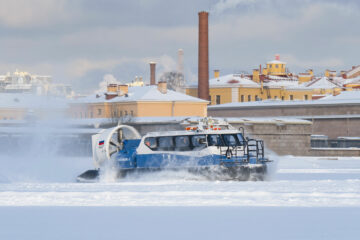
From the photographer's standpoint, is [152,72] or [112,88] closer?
A: [112,88]

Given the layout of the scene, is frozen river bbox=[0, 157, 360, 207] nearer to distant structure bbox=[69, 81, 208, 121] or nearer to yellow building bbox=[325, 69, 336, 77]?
distant structure bbox=[69, 81, 208, 121]

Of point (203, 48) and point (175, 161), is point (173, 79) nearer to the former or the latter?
point (203, 48)

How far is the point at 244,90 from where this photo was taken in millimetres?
78750

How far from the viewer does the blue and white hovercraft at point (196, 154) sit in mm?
18500

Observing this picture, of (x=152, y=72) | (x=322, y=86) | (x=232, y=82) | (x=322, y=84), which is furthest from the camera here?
(x=322, y=84)

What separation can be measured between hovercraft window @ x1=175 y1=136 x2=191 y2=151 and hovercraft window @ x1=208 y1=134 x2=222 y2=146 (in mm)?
664

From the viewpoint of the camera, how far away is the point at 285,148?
120ft

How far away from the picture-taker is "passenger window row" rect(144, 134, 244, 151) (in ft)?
63.2

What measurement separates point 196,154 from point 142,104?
134 feet

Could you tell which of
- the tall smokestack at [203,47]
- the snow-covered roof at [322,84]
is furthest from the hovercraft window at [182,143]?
the snow-covered roof at [322,84]

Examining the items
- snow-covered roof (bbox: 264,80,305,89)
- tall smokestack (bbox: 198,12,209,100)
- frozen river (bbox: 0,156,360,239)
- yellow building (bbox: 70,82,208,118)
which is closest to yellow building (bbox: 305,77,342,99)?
snow-covered roof (bbox: 264,80,305,89)

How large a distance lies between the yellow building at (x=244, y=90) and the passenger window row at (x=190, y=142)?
191ft

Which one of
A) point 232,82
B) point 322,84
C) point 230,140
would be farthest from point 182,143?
point 322,84

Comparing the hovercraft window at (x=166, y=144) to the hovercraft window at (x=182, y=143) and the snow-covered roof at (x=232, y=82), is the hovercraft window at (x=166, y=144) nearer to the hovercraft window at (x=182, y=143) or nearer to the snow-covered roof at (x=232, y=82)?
the hovercraft window at (x=182, y=143)
